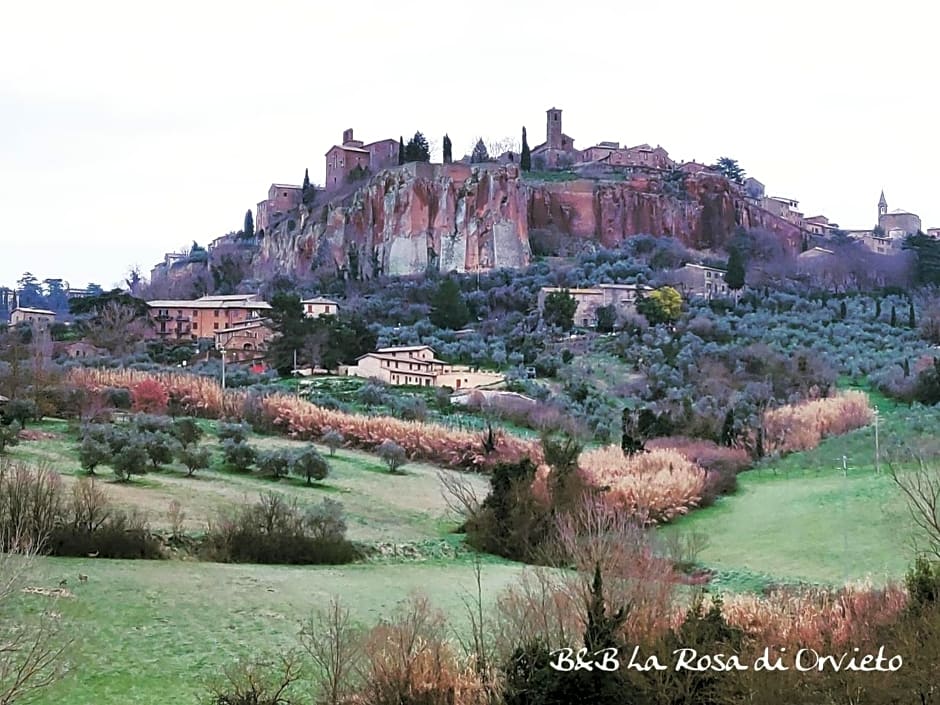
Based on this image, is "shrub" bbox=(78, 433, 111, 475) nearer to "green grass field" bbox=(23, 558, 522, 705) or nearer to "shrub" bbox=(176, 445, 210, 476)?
"shrub" bbox=(176, 445, 210, 476)

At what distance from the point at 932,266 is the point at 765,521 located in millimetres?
43418

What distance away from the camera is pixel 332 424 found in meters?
22.1

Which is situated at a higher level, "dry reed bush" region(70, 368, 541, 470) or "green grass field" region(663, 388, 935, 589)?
"dry reed bush" region(70, 368, 541, 470)

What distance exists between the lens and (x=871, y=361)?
33469mm

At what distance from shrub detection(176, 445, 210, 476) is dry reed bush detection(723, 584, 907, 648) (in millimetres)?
10058

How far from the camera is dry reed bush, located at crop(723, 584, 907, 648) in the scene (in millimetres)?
7047

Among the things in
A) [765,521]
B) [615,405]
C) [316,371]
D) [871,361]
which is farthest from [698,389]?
[765,521]

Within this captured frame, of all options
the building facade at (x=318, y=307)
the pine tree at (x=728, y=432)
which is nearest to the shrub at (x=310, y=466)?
the pine tree at (x=728, y=432)

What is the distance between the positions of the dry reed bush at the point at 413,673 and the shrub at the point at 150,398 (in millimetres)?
17350

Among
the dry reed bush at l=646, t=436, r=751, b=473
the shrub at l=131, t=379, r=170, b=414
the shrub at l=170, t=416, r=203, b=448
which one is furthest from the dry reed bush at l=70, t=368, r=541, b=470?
the shrub at l=170, t=416, r=203, b=448

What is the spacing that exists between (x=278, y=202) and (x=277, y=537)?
220ft

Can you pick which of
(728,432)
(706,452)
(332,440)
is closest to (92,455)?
(332,440)

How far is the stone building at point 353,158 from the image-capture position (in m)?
71.2

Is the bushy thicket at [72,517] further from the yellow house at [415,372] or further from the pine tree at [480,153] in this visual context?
the pine tree at [480,153]
